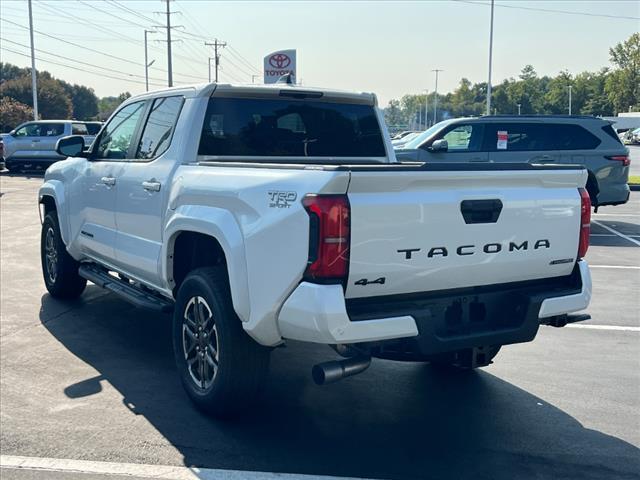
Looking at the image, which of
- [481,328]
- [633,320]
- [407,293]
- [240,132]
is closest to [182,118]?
[240,132]

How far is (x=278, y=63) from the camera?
17625mm

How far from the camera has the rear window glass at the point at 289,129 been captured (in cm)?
502

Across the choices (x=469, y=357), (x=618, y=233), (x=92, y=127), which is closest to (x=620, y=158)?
(x=618, y=233)

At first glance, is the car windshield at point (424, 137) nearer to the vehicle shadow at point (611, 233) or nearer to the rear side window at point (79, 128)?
the vehicle shadow at point (611, 233)

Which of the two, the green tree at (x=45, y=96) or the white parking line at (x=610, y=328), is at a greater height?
the green tree at (x=45, y=96)

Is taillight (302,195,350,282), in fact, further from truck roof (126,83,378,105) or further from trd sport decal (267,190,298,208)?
truck roof (126,83,378,105)

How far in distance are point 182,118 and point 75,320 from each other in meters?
2.67

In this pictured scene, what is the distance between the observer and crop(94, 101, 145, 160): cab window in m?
5.83

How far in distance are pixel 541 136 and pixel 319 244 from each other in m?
10.4

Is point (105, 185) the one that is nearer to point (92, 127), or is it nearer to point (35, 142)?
point (35, 142)

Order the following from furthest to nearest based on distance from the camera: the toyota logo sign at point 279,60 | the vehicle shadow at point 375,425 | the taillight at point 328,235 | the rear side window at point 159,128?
the toyota logo sign at point 279,60 < the rear side window at point 159,128 < the vehicle shadow at point 375,425 < the taillight at point 328,235

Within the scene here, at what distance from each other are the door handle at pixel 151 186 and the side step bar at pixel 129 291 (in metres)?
0.83

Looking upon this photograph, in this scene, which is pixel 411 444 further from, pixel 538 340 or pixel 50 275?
pixel 50 275

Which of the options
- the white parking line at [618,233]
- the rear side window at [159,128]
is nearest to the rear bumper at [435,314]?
the rear side window at [159,128]
